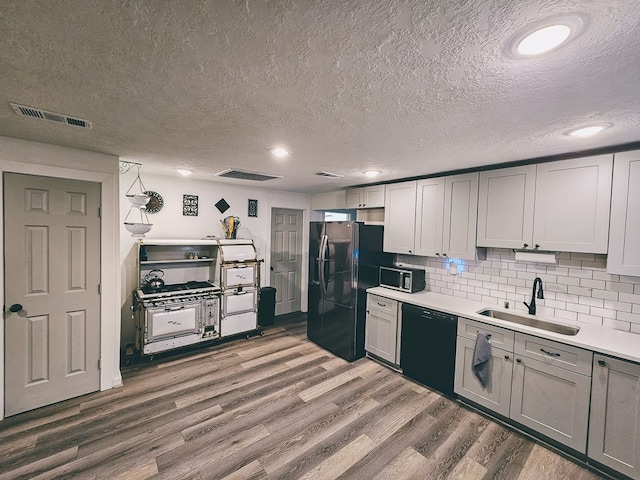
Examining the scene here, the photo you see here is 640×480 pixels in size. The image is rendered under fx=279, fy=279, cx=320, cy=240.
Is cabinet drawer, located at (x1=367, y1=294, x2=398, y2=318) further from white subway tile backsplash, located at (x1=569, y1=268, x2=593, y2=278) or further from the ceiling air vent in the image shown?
the ceiling air vent

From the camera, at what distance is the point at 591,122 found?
1.72 metres

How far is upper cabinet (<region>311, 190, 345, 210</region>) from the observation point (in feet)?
15.6

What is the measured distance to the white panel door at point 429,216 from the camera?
3348 millimetres

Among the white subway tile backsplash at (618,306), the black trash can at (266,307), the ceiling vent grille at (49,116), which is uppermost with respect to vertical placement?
the ceiling vent grille at (49,116)

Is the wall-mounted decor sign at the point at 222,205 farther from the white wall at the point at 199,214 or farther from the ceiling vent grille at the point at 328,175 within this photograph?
the ceiling vent grille at the point at 328,175

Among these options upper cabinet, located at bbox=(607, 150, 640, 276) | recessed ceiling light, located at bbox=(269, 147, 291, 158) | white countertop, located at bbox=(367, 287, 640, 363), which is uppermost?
recessed ceiling light, located at bbox=(269, 147, 291, 158)

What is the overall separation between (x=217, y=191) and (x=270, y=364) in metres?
→ 2.77

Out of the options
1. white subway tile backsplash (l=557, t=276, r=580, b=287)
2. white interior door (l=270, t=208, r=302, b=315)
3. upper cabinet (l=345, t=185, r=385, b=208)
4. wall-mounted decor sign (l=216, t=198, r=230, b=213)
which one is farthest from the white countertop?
wall-mounted decor sign (l=216, t=198, r=230, b=213)

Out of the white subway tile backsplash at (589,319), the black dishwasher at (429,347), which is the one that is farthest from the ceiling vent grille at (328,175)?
the white subway tile backsplash at (589,319)

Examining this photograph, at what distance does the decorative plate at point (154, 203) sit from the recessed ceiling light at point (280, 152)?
2.32 m

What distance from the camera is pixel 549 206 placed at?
8.31ft

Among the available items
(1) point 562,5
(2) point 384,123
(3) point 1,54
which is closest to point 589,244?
(2) point 384,123

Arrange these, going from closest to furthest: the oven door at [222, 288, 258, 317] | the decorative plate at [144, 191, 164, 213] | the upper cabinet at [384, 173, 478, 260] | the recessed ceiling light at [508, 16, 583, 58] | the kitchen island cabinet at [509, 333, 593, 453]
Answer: the recessed ceiling light at [508, 16, 583, 58] < the kitchen island cabinet at [509, 333, 593, 453] < the upper cabinet at [384, 173, 478, 260] < the decorative plate at [144, 191, 164, 213] < the oven door at [222, 288, 258, 317]

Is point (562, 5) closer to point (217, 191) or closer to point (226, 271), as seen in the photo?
point (226, 271)
